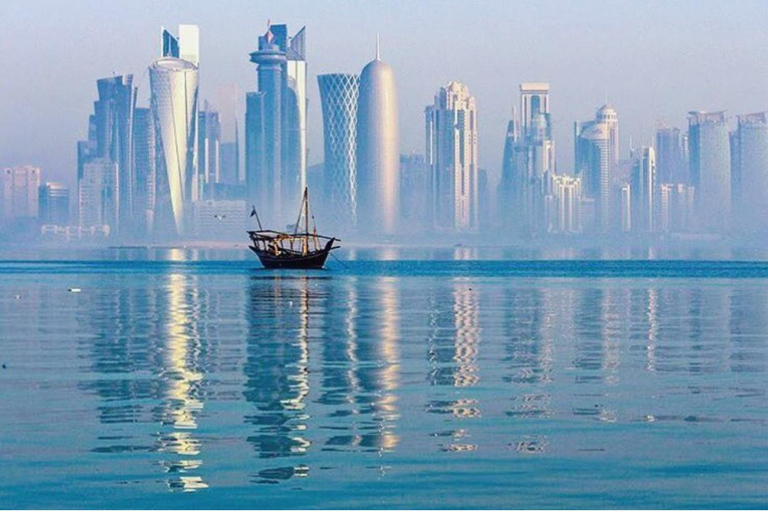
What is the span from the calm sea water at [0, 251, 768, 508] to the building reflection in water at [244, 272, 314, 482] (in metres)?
0.11

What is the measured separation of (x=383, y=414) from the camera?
34.2 meters

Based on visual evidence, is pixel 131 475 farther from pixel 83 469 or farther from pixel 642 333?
pixel 642 333

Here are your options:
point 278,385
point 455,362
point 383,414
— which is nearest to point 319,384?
point 278,385

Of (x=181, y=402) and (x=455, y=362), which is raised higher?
(x=455, y=362)

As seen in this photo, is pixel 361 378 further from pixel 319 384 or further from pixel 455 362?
pixel 455 362

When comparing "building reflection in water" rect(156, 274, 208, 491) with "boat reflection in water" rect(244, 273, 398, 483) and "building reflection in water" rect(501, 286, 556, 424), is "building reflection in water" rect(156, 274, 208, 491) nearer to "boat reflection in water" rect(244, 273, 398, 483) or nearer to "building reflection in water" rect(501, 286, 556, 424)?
"boat reflection in water" rect(244, 273, 398, 483)

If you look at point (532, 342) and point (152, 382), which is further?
point (532, 342)

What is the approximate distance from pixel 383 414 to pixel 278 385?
7.41m

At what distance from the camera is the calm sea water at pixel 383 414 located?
24.6 metres

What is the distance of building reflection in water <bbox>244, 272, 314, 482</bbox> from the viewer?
28445mm

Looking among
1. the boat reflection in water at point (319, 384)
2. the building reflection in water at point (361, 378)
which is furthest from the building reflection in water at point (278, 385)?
the building reflection in water at point (361, 378)

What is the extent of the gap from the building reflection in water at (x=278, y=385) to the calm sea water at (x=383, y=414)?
105 mm

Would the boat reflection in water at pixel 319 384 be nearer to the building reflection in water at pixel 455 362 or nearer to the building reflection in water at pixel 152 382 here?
the building reflection in water at pixel 455 362

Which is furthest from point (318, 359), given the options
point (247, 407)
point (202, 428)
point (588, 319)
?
point (588, 319)
